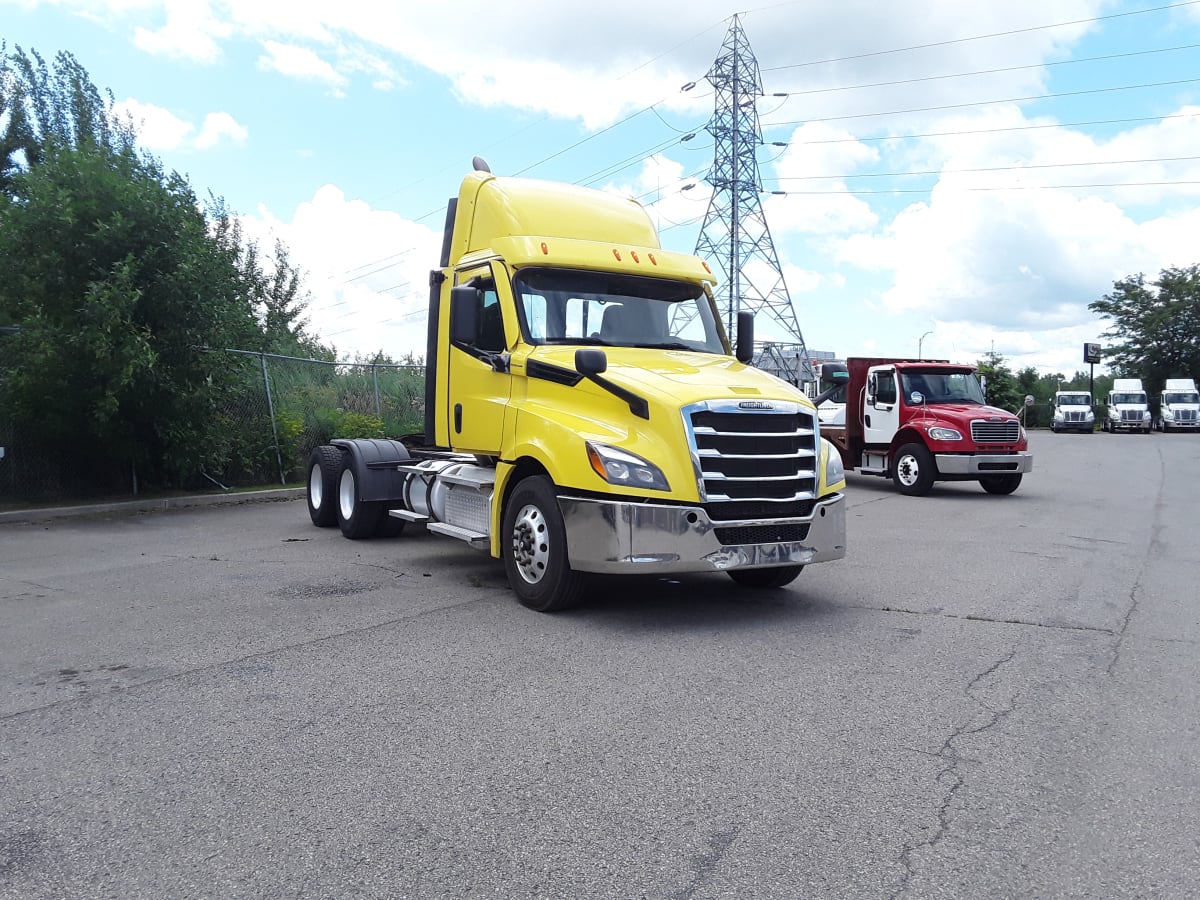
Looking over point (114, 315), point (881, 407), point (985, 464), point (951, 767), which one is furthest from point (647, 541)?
point (881, 407)

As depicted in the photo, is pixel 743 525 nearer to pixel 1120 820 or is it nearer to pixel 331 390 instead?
pixel 1120 820

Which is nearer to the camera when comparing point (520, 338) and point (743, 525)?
point (743, 525)

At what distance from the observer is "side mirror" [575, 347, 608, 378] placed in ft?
23.3

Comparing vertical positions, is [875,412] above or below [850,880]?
above

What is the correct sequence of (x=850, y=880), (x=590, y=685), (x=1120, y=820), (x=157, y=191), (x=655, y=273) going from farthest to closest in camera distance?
(x=157, y=191)
(x=655, y=273)
(x=590, y=685)
(x=1120, y=820)
(x=850, y=880)

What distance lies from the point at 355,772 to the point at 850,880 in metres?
2.06

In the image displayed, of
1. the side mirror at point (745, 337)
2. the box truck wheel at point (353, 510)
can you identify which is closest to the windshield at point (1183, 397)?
the side mirror at point (745, 337)

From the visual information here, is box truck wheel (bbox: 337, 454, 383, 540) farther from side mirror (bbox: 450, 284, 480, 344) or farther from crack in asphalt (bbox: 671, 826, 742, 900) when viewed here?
crack in asphalt (bbox: 671, 826, 742, 900)

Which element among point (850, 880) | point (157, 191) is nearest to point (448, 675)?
point (850, 880)

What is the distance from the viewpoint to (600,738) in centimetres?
449

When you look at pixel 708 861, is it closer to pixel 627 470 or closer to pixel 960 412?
pixel 627 470

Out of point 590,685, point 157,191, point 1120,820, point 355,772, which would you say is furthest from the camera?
point 157,191

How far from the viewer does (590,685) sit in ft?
17.6

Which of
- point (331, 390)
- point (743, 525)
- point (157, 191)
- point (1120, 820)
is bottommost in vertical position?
point (1120, 820)
